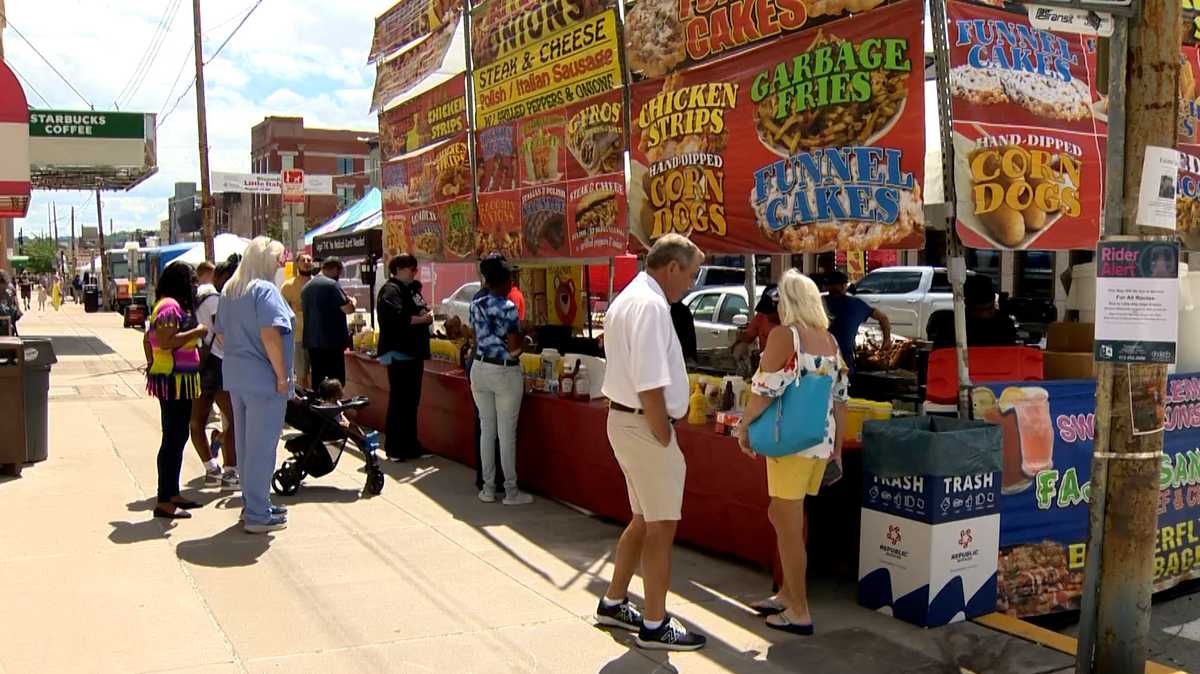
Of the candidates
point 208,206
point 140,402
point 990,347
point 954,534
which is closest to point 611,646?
point 954,534

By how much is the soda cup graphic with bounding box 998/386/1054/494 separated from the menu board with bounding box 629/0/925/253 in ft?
3.43

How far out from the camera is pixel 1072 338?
6.34 m

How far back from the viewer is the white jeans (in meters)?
7.19

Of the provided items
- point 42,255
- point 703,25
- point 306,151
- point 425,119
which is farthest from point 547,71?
point 42,255

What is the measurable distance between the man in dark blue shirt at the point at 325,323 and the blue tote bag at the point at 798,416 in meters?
6.20

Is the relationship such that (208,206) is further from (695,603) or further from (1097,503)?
(1097,503)

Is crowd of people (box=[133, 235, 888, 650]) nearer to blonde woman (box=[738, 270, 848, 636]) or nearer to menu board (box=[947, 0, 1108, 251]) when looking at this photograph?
blonde woman (box=[738, 270, 848, 636])

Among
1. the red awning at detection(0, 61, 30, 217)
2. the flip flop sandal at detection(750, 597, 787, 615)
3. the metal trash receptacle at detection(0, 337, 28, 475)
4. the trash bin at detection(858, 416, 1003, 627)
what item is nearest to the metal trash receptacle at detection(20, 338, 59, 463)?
the metal trash receptacle at detection(0, 337, 28, 475)

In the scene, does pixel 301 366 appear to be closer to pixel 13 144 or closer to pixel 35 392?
pixel 35 392

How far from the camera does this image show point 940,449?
472 cm

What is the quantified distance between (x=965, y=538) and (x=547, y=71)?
239 inches

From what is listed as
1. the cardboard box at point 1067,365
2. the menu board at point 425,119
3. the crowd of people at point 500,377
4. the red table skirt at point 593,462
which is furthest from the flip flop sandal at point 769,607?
the menu board at point 425,119

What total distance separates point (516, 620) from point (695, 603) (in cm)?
97

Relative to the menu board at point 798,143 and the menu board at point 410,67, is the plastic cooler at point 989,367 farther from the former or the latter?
the menu board at point 410,67
